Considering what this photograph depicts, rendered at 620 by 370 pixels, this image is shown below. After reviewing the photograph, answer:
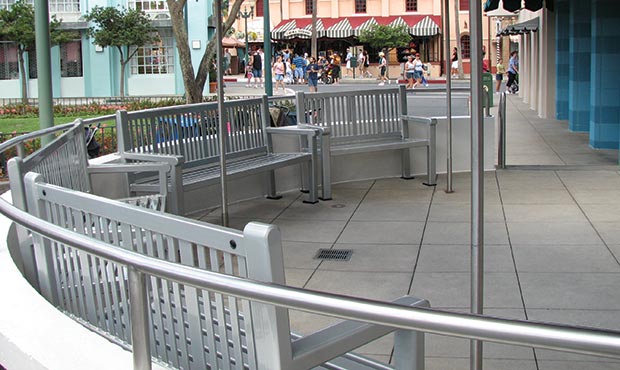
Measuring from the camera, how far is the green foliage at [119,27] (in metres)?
35.5

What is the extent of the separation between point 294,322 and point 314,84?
33.7 metres

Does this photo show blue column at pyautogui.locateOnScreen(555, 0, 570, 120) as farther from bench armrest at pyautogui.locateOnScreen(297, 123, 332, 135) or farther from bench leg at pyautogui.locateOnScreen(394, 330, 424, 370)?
bench leg at pyautogui.locateOnScreen(394, 330, 424, 370)

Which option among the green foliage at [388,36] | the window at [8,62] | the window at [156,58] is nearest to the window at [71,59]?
the window at [8,62]

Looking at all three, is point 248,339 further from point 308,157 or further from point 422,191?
point 422,191

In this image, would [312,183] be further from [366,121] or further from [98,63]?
[98,63]

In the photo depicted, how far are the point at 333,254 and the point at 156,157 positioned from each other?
190 centimetres

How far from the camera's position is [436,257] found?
24.4ft

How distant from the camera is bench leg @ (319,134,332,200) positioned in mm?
10148

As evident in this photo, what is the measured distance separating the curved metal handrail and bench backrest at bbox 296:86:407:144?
8.21 m

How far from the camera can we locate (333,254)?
7668 millimetres

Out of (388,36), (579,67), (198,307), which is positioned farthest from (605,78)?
(388,36)

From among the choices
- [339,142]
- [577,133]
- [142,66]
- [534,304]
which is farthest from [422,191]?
[142,66]

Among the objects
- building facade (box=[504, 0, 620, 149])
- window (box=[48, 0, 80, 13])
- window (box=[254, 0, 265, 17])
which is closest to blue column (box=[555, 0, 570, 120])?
building facade (box=[504, 0, 620, 149])

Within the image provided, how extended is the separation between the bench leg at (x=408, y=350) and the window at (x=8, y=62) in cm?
4031
